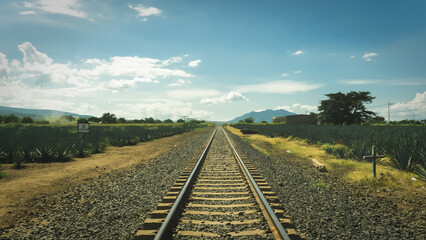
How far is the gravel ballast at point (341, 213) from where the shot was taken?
3.29 metres

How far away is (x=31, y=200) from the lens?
4891 millimetres

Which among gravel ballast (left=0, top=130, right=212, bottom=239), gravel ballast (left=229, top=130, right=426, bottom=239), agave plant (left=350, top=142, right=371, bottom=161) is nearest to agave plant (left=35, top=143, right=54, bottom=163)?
gravel ballast (left=0, top=130, right=212, bottom=239)

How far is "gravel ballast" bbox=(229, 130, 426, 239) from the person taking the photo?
3.29 metres

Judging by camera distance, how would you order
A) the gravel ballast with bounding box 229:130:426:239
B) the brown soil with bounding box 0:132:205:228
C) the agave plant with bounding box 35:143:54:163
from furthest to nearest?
the agave plant with bounding box 35:143:54:163 → the brown soil with bounding box 0:132:205:228 → the gravel ballast with bounding box 229:130:426:239

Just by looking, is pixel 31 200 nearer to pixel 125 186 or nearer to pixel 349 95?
pixel 125 186

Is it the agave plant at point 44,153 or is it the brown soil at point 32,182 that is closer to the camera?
the brown soil at point 32,182

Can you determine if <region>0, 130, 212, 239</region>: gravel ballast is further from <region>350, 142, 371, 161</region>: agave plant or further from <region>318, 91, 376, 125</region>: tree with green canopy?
<region>318, 91, 376, 125</region>: tree with green canopy

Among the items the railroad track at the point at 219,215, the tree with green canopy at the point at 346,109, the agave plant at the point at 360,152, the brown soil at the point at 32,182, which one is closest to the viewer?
the railroad track at the point at 219,215

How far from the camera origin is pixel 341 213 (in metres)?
3.99

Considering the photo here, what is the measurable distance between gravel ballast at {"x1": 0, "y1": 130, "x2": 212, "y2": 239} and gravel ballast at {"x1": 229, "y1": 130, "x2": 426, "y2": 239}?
2.89 m

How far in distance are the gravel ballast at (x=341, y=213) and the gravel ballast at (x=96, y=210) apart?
9.49 ft

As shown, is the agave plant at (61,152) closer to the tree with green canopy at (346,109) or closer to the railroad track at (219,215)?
the railroad track at (219,215)

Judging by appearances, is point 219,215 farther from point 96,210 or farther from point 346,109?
point 346,109

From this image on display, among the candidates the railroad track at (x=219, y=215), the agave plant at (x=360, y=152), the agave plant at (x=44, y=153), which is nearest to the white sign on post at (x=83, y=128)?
the agave plant at (x=44, y=153)
